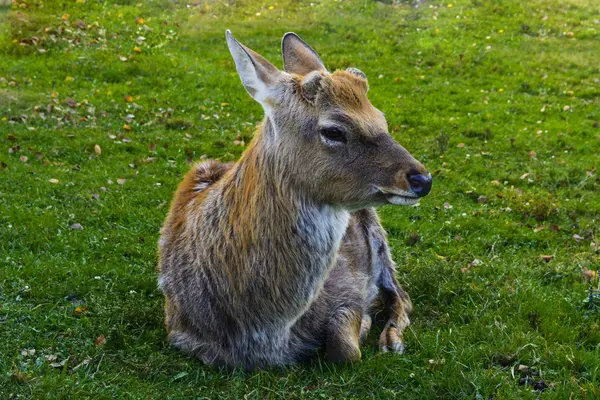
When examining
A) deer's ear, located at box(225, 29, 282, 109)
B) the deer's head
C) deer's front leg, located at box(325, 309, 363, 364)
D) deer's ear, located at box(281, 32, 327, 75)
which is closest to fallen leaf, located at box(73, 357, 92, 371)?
deer's front leg, located at box(325, 309, 363, 364)

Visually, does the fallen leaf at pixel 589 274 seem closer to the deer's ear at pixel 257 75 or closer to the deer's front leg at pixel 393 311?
the deer's front leg at pixel 393 311

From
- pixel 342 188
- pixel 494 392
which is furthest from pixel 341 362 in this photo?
pixel 342 188

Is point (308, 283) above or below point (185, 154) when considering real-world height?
above

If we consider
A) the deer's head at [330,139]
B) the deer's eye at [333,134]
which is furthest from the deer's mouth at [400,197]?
the deer's eye at [333,134]

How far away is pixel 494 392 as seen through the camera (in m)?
4.79

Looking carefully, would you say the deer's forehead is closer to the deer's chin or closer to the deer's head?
the deer's head

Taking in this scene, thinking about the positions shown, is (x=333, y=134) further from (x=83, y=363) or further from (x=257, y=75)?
(x=83, y=363)

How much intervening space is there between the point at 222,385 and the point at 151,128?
7.15 meters

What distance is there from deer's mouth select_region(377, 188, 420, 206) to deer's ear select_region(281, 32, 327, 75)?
1.50 meters

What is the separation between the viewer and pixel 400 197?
4375 mm

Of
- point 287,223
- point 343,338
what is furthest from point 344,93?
point 343,338

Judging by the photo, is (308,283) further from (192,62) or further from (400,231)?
(192,62)

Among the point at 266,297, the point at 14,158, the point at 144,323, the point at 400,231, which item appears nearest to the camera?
the point at 266,297

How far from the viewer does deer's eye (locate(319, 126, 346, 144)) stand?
14.9ft
